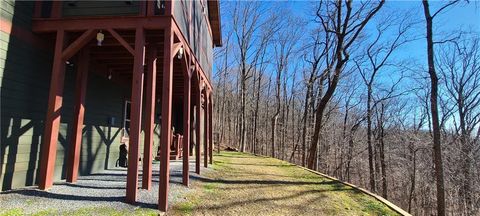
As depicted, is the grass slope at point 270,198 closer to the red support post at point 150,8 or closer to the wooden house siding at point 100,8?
the red support post at point 150,8

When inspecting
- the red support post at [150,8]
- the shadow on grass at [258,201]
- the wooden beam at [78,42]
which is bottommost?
the shadow on grass at [258,201]

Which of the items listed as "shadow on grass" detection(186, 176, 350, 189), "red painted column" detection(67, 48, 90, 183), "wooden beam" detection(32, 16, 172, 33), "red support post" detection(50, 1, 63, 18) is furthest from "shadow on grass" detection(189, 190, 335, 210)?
"red support post" detection(50, 1, 63, 18)

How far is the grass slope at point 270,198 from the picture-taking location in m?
5.30

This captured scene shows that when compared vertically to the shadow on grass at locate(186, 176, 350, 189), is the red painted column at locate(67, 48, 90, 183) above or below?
above

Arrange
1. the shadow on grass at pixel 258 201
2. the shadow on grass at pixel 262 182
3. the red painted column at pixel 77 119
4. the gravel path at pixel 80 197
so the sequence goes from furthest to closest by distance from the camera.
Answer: the shadow on grass at pixel 262 182, the red painted column at pixel 77 119, the shadow on grass at pixel 258 201, the gravel path at pixel 80 197

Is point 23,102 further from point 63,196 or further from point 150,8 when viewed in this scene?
point 150,8

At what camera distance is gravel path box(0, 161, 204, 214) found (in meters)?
4.29

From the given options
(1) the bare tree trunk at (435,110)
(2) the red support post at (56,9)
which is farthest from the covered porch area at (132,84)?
(1) the bare tree trunk at (435,110)

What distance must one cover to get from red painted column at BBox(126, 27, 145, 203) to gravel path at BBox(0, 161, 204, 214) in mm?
267

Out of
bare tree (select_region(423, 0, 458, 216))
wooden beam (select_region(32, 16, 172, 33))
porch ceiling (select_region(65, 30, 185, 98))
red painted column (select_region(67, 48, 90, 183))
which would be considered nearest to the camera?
wooden beam (select_region(32, 16, 172, 33))

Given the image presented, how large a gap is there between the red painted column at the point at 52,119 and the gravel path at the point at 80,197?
0.28 metres

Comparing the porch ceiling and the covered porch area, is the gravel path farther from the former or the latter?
the porch ceiling

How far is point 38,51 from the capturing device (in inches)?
217

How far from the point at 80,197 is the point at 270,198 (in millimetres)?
3426
